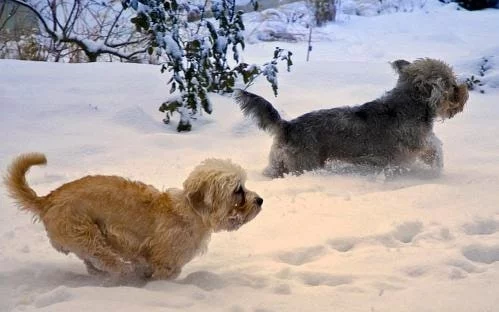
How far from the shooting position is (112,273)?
11.8ft

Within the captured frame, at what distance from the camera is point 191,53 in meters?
7.92

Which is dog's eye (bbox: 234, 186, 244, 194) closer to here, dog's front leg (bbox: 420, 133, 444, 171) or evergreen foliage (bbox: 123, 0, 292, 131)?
dog's front leg (bbox: 420, 133, 444, 171)

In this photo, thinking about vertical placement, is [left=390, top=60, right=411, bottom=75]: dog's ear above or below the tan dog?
above

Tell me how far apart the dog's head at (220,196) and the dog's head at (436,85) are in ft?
10.1

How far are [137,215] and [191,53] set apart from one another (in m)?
4.59

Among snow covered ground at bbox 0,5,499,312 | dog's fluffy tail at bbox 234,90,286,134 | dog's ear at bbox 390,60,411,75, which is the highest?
dog's ear at bbox 390,60,411,75

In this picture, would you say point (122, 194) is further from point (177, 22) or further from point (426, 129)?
point (177, 22)

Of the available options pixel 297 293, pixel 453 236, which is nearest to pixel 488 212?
pixel 453 236

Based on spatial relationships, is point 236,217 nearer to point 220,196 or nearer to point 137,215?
point 220,196

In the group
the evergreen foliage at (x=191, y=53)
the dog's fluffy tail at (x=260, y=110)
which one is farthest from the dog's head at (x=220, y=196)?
the evergreen foliage at (x=191, y=53)

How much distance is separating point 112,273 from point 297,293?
1.10 metres

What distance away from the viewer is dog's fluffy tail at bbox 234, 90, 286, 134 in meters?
6.05

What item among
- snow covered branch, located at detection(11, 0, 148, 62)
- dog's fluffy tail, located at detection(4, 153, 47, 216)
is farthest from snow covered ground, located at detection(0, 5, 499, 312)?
snow covered branch, located at detection(11, 0, 148, 62)

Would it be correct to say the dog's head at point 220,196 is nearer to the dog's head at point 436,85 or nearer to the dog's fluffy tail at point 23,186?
the dog's fluffy tail at point 23,186
